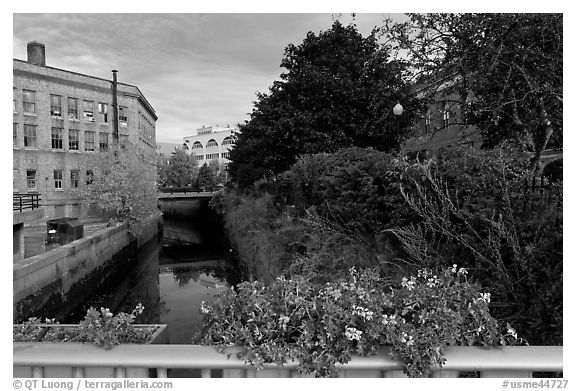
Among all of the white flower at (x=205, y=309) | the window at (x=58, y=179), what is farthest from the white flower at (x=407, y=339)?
the window at (x=58, y=179)

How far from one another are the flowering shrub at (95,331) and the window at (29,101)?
32.0m

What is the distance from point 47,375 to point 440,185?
3.97 meters

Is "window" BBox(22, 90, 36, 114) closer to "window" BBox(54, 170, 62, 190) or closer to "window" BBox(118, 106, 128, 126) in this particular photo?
"window" BBox(54, 170, 62, 190)

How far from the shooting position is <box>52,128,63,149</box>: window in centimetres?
3056

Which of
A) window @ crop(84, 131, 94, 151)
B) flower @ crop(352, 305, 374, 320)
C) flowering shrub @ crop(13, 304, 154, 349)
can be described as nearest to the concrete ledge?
flowering shrub @ crop(13, 304, 154, 349)

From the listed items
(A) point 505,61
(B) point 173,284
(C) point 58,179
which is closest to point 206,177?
(C) point 58,179

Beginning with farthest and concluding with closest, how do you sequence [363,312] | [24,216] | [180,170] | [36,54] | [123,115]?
[180,170], [123,115], [36,54], [24,216], [363,312]

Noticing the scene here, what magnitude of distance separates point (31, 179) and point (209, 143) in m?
49.3

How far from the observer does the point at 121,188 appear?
876 inches

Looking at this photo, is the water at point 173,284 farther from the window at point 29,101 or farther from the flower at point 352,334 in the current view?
the window at point 29,101

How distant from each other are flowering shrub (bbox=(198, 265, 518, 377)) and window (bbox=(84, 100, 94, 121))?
3485cm

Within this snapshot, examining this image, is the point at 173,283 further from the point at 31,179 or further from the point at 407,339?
the point at 31,179
